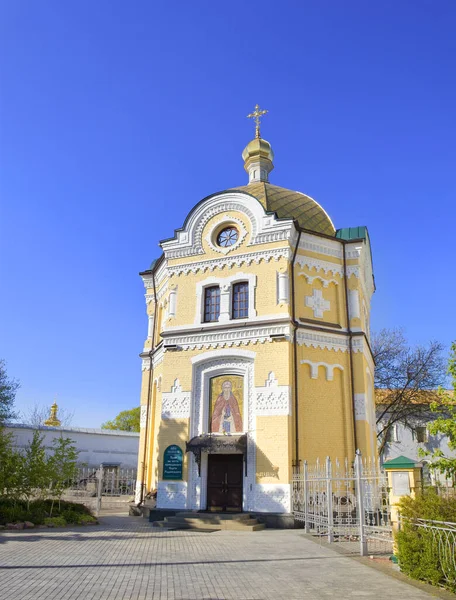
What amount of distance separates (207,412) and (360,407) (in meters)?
5.11

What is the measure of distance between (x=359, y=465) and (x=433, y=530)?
10.6 feet

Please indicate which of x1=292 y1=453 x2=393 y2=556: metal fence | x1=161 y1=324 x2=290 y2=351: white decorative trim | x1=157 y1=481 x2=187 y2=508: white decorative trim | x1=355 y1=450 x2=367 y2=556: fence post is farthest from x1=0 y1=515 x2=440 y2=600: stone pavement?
x1=161 y1=324 x2=290 y2=351: white decorative trim

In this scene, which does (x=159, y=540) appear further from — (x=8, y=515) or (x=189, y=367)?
(x=189, y=367)

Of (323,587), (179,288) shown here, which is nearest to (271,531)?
(323,587)

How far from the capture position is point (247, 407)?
1677cm

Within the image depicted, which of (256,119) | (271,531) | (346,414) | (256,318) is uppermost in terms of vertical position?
(256,119)

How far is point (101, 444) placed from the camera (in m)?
36.7

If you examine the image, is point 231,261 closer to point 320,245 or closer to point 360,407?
point 320,245

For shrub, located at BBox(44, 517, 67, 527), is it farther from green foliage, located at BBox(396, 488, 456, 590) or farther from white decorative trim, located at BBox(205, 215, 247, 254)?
white decorative trim, located at BBox(205, 215, 247, 254)

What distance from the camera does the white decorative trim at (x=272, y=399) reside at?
52.7 ft

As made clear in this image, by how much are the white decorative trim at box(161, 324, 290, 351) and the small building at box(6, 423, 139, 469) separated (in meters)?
20.8

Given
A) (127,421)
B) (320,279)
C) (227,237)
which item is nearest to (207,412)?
(320,279)

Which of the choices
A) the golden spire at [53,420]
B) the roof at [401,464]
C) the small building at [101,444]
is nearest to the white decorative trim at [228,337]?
the roof at [401,464]

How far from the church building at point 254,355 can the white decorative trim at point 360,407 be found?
34 mm
